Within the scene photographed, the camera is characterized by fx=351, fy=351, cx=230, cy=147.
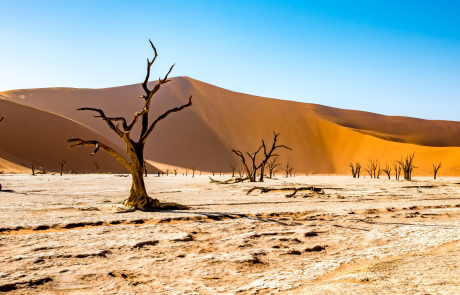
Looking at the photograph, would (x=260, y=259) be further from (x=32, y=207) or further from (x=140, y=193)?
(x=32, y=207)

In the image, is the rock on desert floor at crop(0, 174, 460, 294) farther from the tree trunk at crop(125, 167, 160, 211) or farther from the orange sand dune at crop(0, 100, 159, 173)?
the orange sand dune at crop(0, 100, 159, 173)

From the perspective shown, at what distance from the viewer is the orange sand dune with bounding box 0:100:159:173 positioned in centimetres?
4650

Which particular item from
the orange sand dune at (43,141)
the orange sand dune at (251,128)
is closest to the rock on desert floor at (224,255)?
the orange sand dune at (43,141)

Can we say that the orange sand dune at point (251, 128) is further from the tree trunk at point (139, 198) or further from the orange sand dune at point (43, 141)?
the tree trunk at point (139, 198)

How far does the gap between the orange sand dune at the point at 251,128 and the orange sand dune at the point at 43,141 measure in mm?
16135

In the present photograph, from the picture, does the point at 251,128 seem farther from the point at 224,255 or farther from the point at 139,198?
the point at 224,255

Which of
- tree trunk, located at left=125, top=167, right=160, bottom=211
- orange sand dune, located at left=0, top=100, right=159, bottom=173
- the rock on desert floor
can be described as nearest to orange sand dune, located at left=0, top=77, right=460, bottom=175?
orange sand dune, located at left=0, top=100, right=159, bottom=173

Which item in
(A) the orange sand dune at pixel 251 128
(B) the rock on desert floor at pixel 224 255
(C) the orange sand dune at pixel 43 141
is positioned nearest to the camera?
(B) the rock on desert floor at pixel 224 255

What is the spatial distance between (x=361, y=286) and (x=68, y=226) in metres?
4.31

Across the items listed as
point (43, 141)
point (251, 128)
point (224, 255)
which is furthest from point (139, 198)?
point (251, 128)

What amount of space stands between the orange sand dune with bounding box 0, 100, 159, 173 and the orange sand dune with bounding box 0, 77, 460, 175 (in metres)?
16.1

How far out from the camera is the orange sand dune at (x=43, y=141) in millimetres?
46500

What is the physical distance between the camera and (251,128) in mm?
81500

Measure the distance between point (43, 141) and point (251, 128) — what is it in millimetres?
44691
